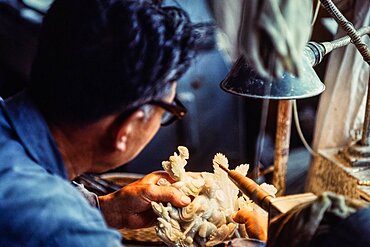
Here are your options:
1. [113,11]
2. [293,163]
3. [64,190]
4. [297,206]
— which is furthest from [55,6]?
[293,163]

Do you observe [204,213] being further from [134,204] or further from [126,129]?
[126,129]

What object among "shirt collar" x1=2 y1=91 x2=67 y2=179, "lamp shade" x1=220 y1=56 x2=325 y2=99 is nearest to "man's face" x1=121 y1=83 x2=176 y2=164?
"shirt collar" x1=2 y1=91 x2=67 y2=179

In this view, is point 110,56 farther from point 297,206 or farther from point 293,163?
point 293,163

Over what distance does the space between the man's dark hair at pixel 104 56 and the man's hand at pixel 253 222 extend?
39cm

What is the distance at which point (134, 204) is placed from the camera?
130 centimetres

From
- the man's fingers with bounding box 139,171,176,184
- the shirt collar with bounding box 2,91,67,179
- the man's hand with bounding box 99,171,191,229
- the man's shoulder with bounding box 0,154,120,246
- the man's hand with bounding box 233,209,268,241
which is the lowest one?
the man's hand with bounding box 99,171,191,229

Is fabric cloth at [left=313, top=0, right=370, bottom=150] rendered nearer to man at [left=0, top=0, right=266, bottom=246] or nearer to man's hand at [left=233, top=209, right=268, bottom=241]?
man's hand at [left=233, top=209, right=268, bottom=241]

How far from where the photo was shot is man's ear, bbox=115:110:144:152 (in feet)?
2.89

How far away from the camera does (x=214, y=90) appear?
290 cm

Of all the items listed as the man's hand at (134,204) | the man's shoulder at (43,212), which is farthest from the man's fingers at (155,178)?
the man's shoulder at (43,212)

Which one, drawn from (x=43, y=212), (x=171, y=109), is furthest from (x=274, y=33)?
(x=43, y=212)

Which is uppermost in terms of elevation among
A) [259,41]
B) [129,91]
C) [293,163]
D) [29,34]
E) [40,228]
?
[259,41]

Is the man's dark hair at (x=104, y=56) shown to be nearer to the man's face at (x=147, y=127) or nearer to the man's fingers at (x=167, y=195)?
the man's face at (x=147, y=127)

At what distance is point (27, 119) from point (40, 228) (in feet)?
0.63
